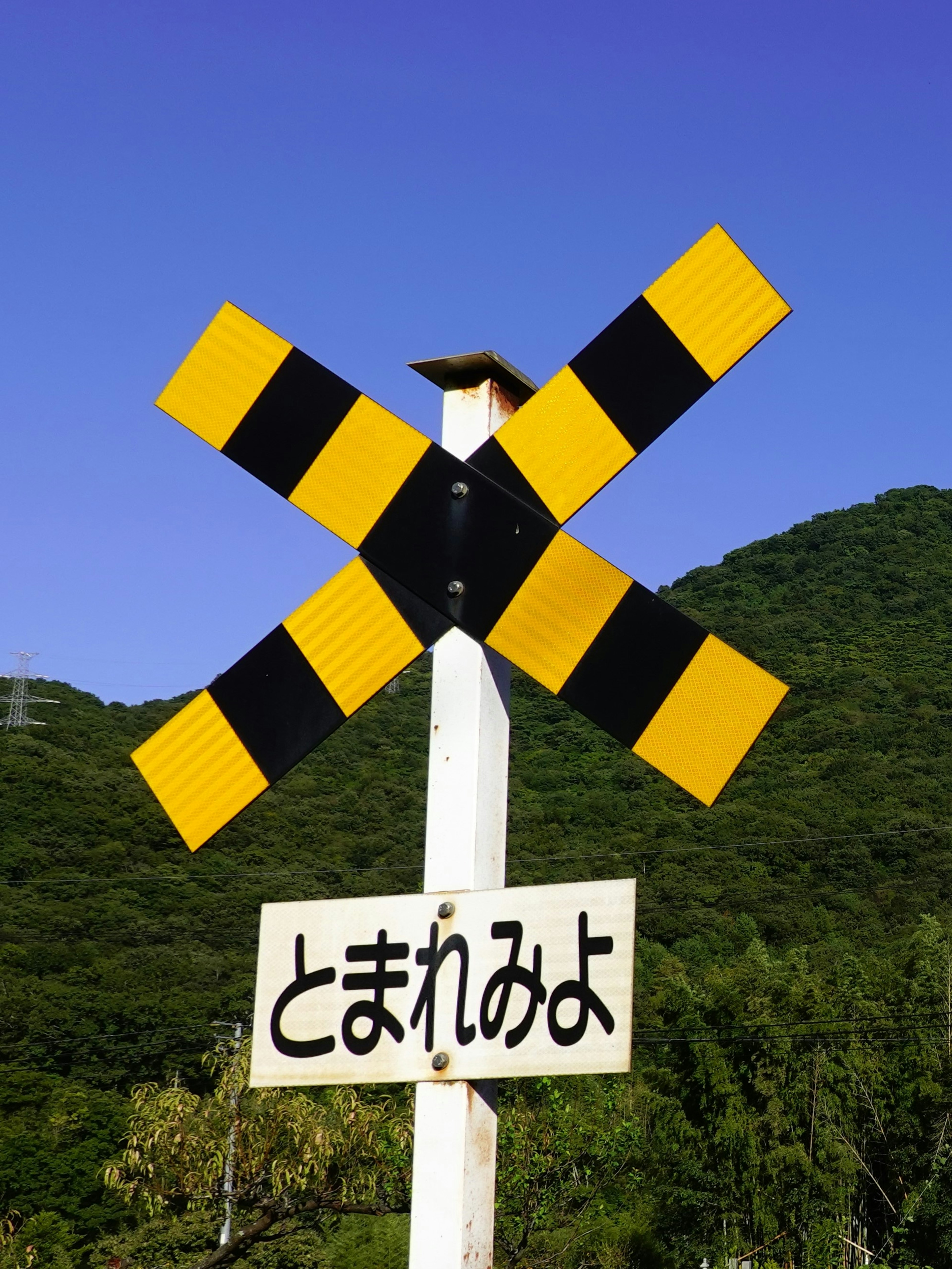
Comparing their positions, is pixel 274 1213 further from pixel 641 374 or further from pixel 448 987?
pixel 641 374

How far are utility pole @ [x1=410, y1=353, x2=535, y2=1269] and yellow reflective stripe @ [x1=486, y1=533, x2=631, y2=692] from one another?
54 mm

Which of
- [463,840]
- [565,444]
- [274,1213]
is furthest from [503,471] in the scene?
[274,1213]

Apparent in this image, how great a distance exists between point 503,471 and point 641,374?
19 cm

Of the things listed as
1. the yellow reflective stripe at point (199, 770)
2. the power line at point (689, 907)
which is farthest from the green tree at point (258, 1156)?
the power line at point (689, 907)

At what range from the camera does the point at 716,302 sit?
1.57 m

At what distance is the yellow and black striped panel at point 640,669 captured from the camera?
4.58ft

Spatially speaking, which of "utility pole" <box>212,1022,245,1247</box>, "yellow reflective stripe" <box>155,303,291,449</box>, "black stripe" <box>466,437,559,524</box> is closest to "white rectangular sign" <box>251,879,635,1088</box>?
"black stripe" <box>466,437,559,524</box>

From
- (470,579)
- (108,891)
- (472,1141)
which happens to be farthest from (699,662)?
(108,891)

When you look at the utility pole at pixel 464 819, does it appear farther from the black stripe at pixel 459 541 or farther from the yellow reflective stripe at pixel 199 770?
the yellow reflective stripe at pixel 199 770

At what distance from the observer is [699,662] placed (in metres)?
1.42

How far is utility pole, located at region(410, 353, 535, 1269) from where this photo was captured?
53.2 inches

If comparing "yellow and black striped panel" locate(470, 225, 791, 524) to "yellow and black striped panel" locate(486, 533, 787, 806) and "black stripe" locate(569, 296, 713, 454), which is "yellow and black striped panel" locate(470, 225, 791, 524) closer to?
"black stripe" locate(569, 296, 713, 454)

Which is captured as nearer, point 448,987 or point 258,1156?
point 448,987

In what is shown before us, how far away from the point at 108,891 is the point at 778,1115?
70.0 ft
